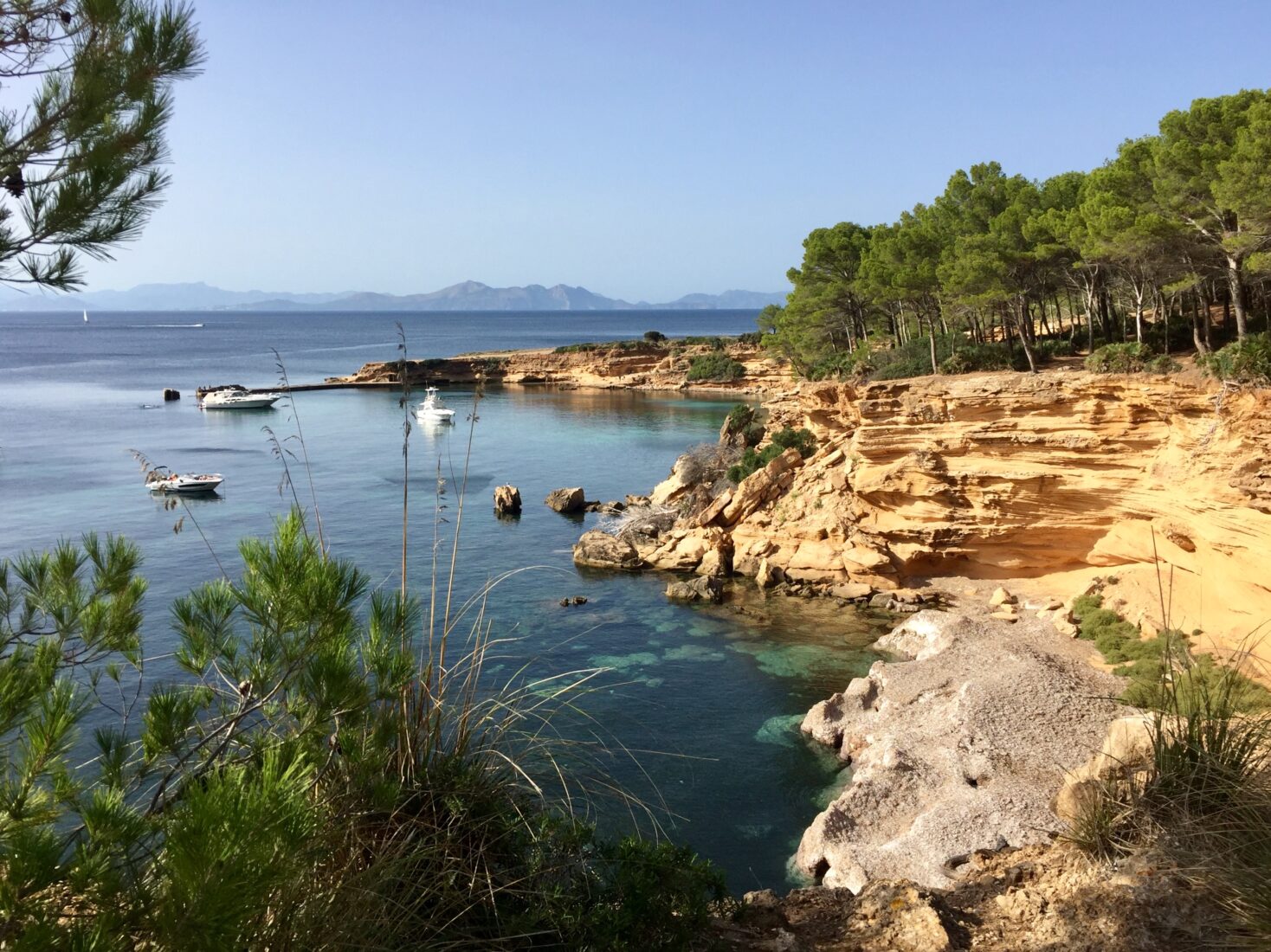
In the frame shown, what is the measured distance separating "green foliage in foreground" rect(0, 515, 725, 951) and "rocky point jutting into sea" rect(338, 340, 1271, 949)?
1900 mm

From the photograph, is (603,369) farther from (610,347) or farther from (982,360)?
(982,360)

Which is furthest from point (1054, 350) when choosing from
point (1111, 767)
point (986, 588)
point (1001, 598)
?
point (1111, 767)

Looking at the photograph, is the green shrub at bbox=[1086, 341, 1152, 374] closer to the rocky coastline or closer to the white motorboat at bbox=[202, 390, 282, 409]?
the rocky coastline

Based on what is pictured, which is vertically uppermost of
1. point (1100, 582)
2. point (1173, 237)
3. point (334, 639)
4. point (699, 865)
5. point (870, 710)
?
point (1173, 237)

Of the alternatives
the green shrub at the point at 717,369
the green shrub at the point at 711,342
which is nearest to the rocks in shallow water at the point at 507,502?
the green shrub at the point at 717,369

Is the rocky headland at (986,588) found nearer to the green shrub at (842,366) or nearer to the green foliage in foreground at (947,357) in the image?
the green foliage in foreground at (947,357)

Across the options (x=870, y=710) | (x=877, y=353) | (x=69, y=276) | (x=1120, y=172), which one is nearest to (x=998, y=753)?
(x=870, y=710)

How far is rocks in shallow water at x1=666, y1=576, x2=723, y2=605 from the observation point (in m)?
23.5

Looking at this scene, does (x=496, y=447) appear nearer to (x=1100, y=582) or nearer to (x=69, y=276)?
(x=1100, y=582)

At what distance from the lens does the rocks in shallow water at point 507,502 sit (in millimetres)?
32750

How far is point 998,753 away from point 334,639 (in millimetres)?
11824

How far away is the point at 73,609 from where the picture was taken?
463cm

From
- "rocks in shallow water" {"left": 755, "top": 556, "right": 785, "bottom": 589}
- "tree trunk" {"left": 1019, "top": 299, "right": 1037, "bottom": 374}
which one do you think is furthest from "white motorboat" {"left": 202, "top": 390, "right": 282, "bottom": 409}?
→ "tree trunk" {"left": 1019, "top": 299, "right": 1037, "bottom": 374}

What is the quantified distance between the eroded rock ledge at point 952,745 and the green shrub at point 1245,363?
5944mm
